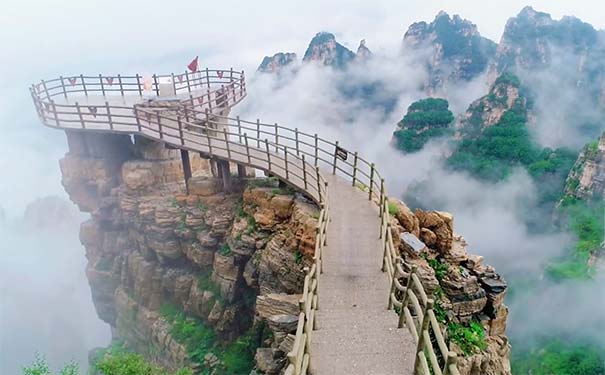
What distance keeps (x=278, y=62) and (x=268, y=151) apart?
10950 cm

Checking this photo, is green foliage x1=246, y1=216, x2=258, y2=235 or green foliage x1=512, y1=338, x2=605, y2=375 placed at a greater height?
green foliage x1=246, y1=216, x2=258, y2=235

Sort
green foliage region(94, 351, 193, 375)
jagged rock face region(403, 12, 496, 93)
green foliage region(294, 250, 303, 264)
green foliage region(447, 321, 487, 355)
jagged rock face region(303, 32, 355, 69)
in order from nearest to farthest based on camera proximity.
A: 1. green foliage region(447, 321, 487, 355)
2. green foliage region(94, 351, 193, 375)
3. green foliage region(294, 250, 303, 264)
4. jagged rock face region(403, 12, 496, 93)
5. jagged rock face region(303, 32, 355, 69)

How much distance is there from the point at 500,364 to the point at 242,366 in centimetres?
844

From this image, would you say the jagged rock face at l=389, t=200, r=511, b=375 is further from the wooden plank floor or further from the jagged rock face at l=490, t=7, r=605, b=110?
the jagged rock face at l=490, t=7, r=605, b=110

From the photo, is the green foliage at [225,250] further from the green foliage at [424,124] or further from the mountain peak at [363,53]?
the mountain peak at [363,53]

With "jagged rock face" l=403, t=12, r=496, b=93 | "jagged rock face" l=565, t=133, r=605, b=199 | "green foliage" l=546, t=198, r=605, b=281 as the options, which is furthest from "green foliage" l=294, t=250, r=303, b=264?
"jagged rock face" l=403, t=12, r=496, b=93

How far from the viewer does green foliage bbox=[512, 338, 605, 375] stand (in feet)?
120

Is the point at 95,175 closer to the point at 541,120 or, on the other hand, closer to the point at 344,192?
the point at 344,192

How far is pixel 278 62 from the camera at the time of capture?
120 meters

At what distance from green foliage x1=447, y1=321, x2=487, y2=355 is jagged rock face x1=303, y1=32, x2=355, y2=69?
109m

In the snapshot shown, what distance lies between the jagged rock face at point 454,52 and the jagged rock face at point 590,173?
62.0 m

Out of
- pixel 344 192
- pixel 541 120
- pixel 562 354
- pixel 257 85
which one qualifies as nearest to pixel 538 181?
pixel 541 120

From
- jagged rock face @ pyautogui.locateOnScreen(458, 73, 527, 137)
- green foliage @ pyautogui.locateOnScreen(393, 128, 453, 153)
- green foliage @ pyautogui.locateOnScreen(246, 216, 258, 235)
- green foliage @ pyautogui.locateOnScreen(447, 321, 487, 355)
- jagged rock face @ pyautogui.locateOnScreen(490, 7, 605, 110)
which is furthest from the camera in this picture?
jagged rock face @ pyautogui.locateOnScreen(490, 7, 605, 110)

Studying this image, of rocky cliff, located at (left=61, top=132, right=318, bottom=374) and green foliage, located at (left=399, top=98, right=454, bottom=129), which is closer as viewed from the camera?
rocky cliff, located at (left=61, top=132, right=318, bottom=374)
